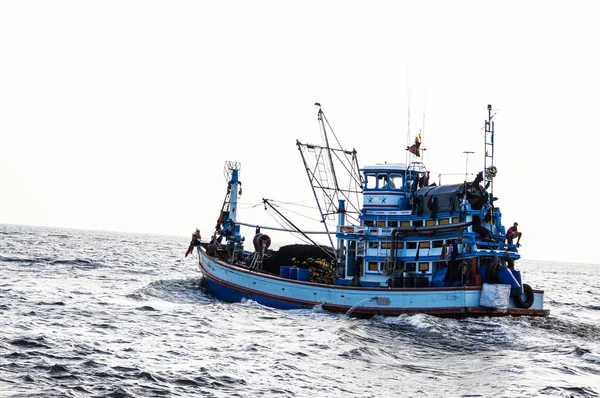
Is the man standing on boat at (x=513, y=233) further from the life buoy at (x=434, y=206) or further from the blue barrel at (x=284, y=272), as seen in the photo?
the blue barrel at (x=284, y=272)

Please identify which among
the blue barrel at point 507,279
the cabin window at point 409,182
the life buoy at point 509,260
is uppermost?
the cabin window at point 409,182

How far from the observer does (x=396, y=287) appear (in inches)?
1372

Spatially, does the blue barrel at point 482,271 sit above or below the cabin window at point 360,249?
below

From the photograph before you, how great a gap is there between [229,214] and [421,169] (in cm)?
1520

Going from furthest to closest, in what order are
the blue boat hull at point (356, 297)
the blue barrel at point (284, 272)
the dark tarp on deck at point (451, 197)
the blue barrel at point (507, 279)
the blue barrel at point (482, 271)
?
the blue barrel at point (284, 272), the dark tarp on deck at point (451, 197), the blue barrel at point (482, 271), the blue barrel at point (507, 279), the blue boat hull at point (356, 297)

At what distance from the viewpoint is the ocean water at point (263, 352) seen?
61.5ft

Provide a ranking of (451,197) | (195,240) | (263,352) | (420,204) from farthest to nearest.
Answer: (195,240), (420,204), (451,197), (263,352)

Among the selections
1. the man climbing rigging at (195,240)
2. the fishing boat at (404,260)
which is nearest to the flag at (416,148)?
the fishing boat at (404,260)

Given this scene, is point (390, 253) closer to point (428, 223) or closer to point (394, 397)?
point (428, 223)

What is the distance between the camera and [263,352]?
23.6 meters

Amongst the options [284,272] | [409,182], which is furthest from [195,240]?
[409,182]

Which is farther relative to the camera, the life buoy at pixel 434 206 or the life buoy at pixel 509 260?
the life buoy at pixel 434 206

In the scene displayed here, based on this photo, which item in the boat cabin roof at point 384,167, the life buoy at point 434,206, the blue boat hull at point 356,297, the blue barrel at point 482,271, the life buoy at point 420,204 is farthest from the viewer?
the boat cabin roof at point 384,167

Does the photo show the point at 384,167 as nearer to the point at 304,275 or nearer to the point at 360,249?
the point at 360,249
